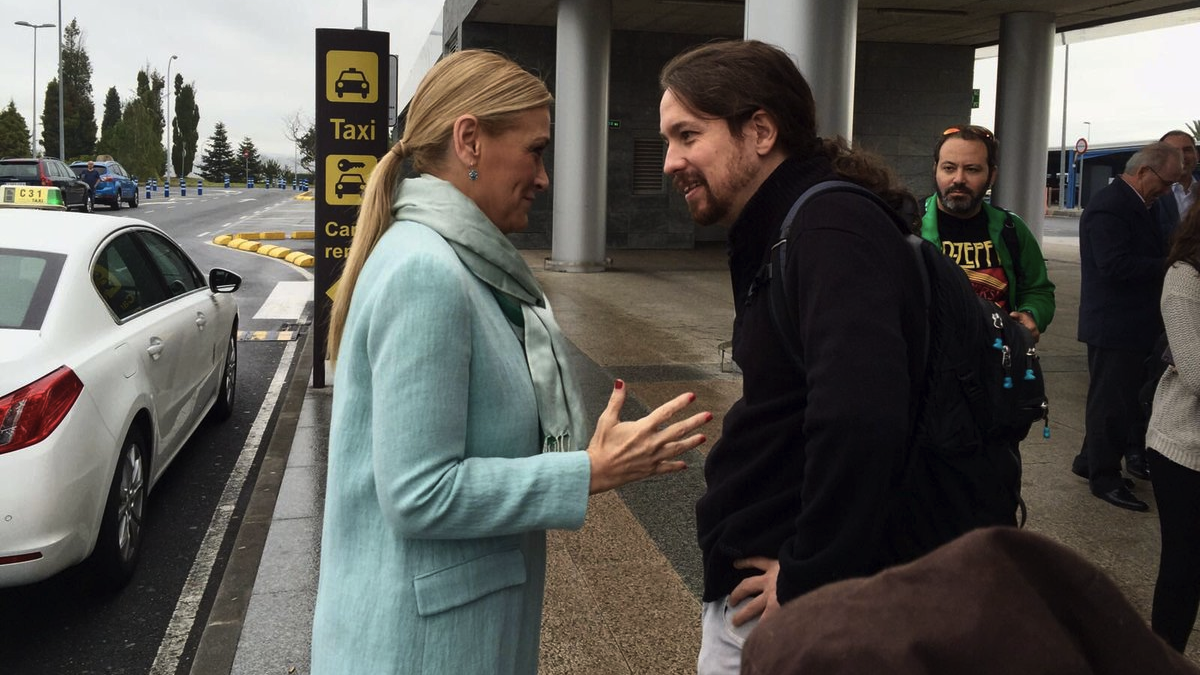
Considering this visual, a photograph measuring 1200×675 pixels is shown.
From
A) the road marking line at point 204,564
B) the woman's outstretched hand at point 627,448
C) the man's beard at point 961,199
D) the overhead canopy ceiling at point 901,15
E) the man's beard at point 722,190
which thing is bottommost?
the road marking line at point 204,564

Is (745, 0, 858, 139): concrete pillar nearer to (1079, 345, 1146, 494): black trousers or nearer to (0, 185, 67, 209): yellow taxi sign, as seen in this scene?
(1079, 345, 1146, 494): black trousers

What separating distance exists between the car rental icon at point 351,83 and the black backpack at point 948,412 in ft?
23.6

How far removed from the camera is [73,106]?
74562 mm

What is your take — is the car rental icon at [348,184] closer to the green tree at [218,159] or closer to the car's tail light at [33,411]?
the car's tail light at [33,411]

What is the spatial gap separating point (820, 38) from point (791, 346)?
7.53 m

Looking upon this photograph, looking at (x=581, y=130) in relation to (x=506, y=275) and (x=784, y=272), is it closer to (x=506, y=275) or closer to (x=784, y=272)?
(x=506, y=275)

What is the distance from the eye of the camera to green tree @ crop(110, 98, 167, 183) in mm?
74562

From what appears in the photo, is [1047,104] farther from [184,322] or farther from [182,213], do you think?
[182,213]

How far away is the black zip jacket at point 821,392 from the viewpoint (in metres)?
1.65

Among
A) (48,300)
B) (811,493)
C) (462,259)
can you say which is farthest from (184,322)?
(811,493)

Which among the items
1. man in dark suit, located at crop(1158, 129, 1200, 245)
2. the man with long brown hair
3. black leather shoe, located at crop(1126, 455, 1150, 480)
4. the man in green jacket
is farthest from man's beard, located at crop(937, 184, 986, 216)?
man in dark suit, located at crop(1158, 129, 1200, 245)

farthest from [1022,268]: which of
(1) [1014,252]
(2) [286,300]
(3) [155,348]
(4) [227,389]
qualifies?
(2) [286,300]

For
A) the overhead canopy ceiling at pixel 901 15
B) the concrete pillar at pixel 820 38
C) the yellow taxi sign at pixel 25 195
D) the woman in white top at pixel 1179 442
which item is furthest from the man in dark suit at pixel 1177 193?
the yellow taxi sign at pixel 25 195

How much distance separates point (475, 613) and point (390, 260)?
602 mm
